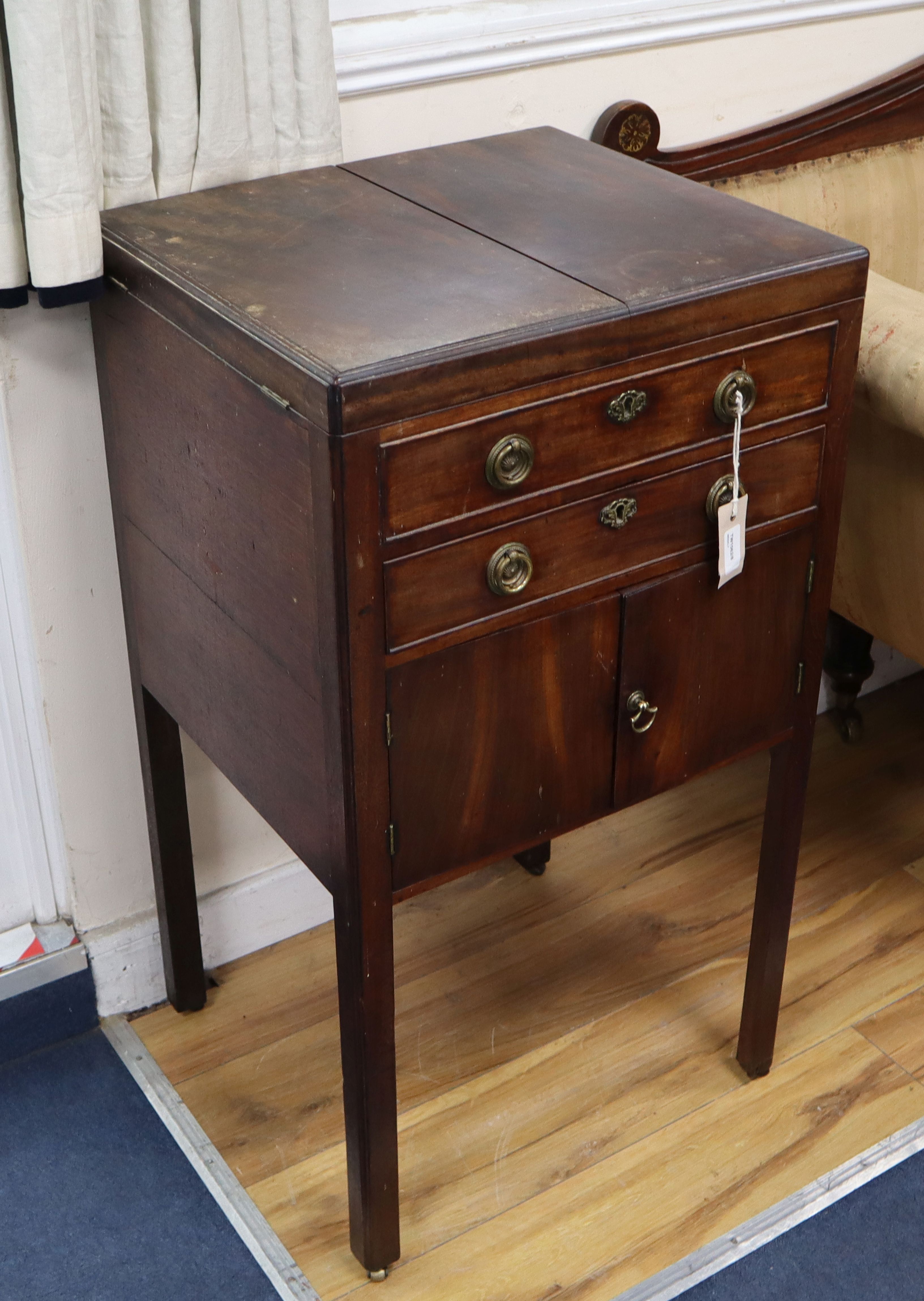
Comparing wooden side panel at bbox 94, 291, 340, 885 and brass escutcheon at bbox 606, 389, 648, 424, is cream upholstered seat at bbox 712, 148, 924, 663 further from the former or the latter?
wooden side panel at bbox 94, 291, 340, 885

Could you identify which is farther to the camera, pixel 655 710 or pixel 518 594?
pixel 655 710

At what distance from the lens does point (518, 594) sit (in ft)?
3.98

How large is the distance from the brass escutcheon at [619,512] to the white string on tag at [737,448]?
0.32ft

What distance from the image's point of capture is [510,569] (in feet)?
3.90

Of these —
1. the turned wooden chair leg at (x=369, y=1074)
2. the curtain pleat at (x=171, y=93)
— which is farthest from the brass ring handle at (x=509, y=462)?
the curtain pleat at (x=171, y=93)

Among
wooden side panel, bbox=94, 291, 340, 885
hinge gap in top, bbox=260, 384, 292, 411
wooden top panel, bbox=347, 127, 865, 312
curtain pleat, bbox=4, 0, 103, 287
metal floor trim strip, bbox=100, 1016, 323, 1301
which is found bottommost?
metal floor trim strip, bbox=100, 1016, 323, 1301

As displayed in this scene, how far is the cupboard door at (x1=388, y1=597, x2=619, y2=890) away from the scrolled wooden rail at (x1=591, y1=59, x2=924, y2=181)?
710 mm

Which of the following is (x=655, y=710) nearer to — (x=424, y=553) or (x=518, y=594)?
(x=518, y=594)

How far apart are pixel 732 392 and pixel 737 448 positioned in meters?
0.05

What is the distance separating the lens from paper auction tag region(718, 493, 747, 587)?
1283 mm

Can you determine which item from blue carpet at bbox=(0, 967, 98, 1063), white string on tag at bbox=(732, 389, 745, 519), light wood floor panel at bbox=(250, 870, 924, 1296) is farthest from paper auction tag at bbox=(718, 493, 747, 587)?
blue carpet at bbox=(0, 967, 98, 1063)

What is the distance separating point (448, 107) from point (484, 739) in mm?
775

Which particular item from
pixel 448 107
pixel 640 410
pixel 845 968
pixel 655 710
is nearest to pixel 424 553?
pixel 640 410

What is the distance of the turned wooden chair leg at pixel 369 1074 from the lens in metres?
1.27
